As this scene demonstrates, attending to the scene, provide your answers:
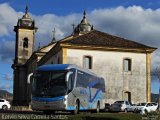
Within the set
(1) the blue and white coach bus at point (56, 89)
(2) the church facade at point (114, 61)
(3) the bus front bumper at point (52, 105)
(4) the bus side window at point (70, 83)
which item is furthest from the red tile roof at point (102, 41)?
(3) the bus front bumper at point (52, 105)

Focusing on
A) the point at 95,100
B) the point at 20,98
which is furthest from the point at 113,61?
the point at 20,98

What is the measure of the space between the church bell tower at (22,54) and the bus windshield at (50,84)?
195 ft

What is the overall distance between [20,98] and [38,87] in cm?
6168

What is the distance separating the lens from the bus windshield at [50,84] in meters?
26.8

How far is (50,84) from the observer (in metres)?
26.9

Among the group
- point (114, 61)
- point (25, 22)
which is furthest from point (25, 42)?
point (114, 61)

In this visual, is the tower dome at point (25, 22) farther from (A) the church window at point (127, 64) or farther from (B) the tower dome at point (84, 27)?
(A) the church window at point (127, 64)

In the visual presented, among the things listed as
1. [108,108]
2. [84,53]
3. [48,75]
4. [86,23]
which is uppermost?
[86,23]

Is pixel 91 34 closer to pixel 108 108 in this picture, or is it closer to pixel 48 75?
pixel 108 108

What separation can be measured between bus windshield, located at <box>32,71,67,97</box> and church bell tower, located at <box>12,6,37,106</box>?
195 ft

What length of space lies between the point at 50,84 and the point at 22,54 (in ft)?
202

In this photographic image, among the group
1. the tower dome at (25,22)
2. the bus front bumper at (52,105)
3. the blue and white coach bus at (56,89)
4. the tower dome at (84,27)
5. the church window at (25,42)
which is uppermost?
the tower dome at (25,22)

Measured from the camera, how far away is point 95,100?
3397 centimetres

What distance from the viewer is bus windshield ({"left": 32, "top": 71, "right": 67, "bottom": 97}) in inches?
1054
